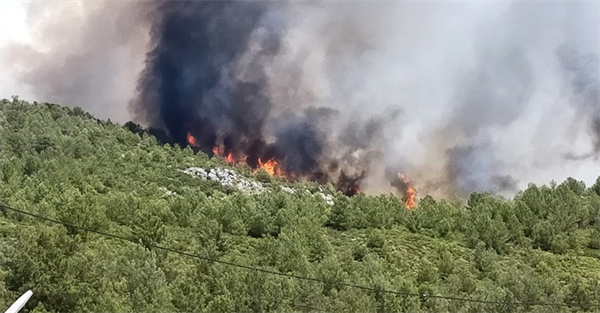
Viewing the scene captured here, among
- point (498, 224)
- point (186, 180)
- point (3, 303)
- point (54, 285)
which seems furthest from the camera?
point (186, 180)

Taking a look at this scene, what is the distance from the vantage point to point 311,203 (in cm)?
10456

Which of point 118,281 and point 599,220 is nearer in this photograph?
point 118,281

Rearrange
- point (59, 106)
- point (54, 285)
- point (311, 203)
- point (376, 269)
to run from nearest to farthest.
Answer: point (54, 285) < point (376, 269) < point (311, 203) < point (59, 106)

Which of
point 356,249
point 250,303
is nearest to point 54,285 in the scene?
point 250,303

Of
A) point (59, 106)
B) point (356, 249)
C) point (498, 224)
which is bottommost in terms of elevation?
point (356, 249)

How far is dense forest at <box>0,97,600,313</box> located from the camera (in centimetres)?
4344

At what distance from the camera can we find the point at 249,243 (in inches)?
3187

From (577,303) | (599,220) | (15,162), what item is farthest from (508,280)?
(15,162)

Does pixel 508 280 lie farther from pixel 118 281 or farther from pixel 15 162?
pixel 15 162

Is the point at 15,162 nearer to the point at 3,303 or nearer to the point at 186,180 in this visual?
the point at 186,180

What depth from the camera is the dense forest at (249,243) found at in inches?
1710

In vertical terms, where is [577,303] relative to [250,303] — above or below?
above

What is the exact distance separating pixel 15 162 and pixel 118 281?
224 ft

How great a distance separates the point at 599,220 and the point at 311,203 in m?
47.2
